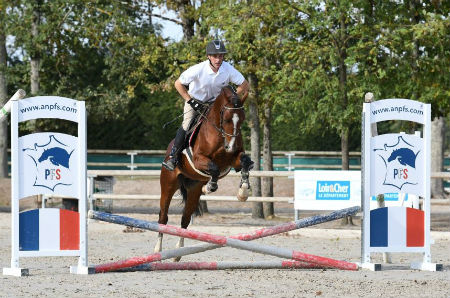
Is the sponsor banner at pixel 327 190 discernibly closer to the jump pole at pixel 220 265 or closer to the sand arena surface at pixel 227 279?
the sand arena surface at pixel 227 279

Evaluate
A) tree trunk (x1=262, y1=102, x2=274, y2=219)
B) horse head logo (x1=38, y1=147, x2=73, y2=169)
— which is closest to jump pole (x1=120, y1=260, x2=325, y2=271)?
horse head logo (x1=38, y1=147, x2=73, y2=169)

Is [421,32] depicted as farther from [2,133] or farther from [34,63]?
[2,133]

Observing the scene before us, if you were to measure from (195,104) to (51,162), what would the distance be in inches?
78.2

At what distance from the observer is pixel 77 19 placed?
2016 centimetres

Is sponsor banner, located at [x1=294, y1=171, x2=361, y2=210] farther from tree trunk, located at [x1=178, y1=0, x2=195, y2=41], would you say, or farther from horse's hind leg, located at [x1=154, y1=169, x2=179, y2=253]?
horse's hind leg, located at [x1=154, y1=169, x2=179, y2=253]

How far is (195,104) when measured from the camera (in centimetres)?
1027

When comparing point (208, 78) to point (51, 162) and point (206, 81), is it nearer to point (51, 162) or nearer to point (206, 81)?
point (206, 81)

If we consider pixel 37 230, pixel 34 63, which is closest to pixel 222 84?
pixel 37 230

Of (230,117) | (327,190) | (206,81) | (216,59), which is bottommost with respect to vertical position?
(327,190)

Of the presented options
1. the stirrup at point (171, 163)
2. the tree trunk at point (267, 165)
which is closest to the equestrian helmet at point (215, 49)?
the stirrup at point (171, 163)

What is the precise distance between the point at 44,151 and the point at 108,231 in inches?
272

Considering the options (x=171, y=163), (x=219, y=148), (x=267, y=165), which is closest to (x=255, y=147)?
(x=267, y=165)

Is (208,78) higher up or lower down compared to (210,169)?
higher up

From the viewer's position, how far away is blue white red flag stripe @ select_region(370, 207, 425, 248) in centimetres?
967
